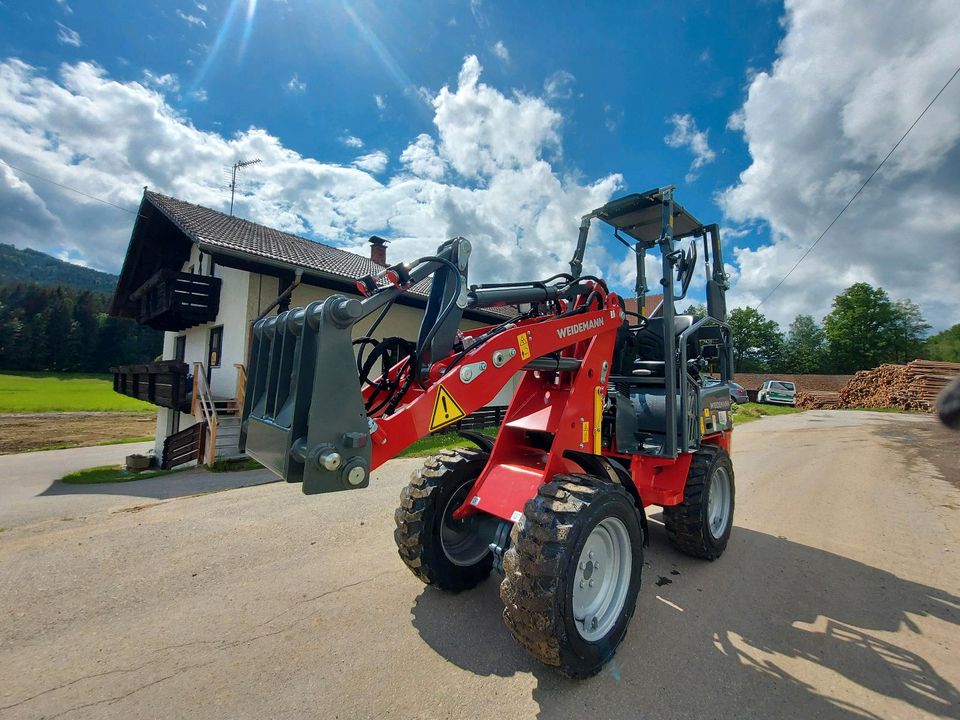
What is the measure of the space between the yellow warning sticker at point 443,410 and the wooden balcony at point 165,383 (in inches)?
442

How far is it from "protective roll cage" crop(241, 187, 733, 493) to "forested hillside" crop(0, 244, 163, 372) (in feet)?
204

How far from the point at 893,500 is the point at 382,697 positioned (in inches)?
317

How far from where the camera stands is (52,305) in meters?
60.2

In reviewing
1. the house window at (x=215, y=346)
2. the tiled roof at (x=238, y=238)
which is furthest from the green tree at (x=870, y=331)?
the house window at (x=215, y=346)

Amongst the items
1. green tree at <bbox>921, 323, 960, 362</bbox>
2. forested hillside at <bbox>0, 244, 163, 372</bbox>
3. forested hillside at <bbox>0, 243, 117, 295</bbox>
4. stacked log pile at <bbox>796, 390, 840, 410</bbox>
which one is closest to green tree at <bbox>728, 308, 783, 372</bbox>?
green tree at <bbox>921, 323, 960, 362</bbox>

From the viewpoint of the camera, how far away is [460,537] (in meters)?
3.72

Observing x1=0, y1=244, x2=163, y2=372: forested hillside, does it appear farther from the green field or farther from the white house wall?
the white house wall

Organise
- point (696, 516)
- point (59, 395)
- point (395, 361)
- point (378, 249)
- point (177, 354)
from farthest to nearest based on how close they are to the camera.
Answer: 1. point (59, 395)
2. point (378, 249)
3. point (177, 354)
4. point (696, 516)
5. point (395, 361)

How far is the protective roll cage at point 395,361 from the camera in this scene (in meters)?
2.26

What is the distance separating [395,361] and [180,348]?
15768 mm

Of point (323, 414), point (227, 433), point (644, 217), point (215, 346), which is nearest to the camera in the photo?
point (323, 414)

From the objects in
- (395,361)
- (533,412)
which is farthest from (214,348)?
(533,412)

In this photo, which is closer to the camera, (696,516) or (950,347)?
(696,516)

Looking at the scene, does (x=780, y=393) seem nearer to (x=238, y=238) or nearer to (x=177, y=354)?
(x=238, y=238)
